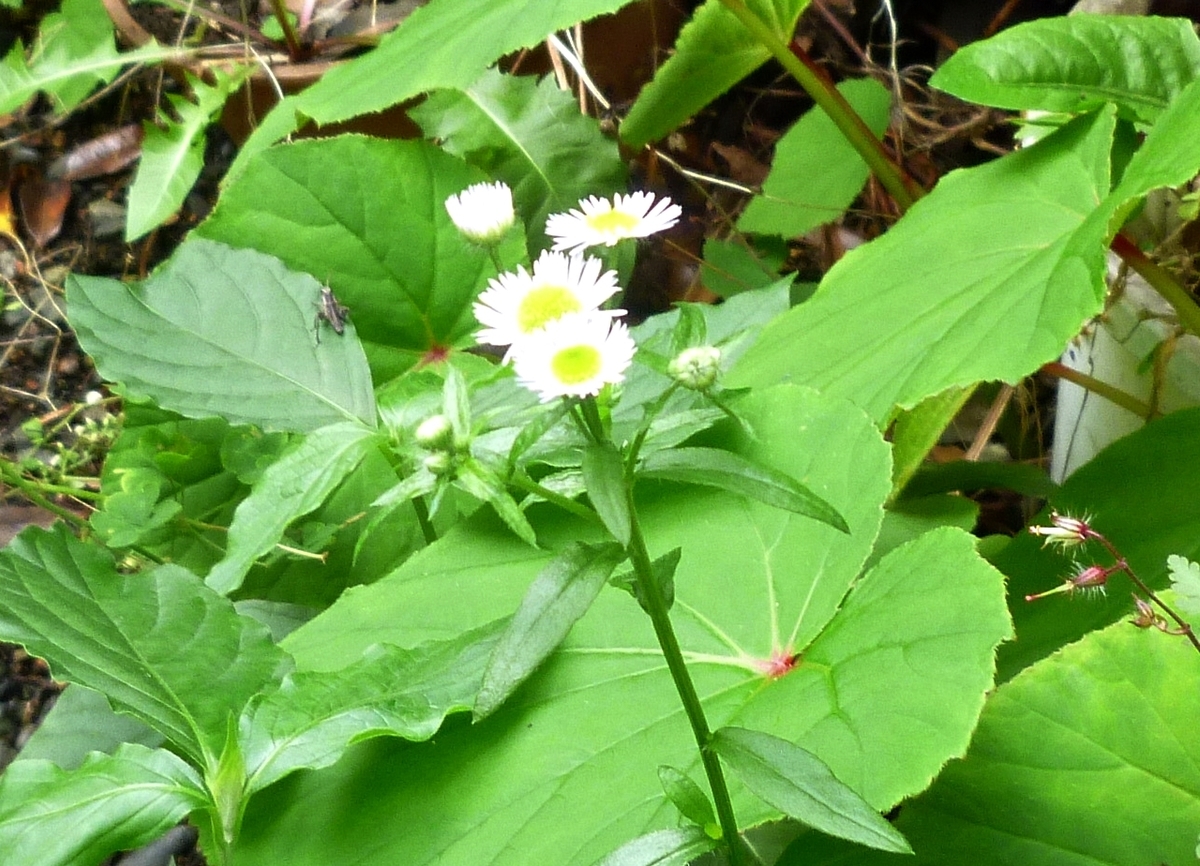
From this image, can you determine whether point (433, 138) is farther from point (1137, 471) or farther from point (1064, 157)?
point (1137, 471)

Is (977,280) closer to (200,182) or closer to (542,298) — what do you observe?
(542,298)

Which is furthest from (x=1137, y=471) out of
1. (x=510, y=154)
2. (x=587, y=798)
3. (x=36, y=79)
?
(x=36, y=79)

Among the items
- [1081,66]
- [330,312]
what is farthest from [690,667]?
[1081,66]

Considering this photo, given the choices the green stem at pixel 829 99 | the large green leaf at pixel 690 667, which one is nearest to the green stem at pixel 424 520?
the large green leaf at pixel 690 667

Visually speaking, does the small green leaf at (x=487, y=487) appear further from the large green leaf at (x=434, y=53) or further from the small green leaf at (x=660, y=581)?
the large green leaf at (x=434, y=53)

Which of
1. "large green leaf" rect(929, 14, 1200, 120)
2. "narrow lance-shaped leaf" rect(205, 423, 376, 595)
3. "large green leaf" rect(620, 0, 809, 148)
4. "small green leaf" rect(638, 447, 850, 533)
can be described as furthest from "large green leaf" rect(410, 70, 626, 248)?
"small green leaf" rect(638, 447, 850, 533)
